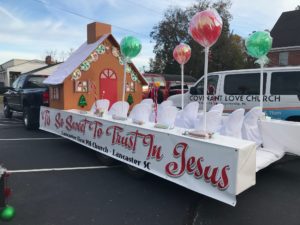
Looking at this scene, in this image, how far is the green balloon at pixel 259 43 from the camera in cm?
597

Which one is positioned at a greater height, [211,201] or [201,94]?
[201,94]

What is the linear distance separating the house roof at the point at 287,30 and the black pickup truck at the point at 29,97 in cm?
2261

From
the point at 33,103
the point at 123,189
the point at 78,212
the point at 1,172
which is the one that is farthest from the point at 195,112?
the point at 33,103

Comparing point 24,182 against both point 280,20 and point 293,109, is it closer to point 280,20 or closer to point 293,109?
point 293,109

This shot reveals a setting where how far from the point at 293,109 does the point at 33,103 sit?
7.90 meters

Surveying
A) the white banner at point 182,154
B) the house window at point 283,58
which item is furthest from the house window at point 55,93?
the house window at point 283,58

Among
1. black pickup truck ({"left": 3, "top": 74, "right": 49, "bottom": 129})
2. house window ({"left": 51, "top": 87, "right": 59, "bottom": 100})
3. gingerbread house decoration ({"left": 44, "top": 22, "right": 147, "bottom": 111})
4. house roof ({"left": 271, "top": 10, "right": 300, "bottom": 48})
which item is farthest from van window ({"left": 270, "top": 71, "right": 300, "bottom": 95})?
house roof ({"left": 271, "top": 10, "right": 300, "bottom": 48})

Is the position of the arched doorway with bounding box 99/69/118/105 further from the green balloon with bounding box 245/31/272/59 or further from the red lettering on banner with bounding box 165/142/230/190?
the red lettering on banner with bounding box 165/142/230/190

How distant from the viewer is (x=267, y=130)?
16.7 ft

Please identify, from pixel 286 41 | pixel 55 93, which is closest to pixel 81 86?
pixel 55 93

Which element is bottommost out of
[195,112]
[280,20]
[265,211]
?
[265,211]

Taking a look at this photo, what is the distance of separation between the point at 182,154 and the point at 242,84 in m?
4.82

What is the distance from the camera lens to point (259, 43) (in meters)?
6.00

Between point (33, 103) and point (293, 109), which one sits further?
point (33, 103)
